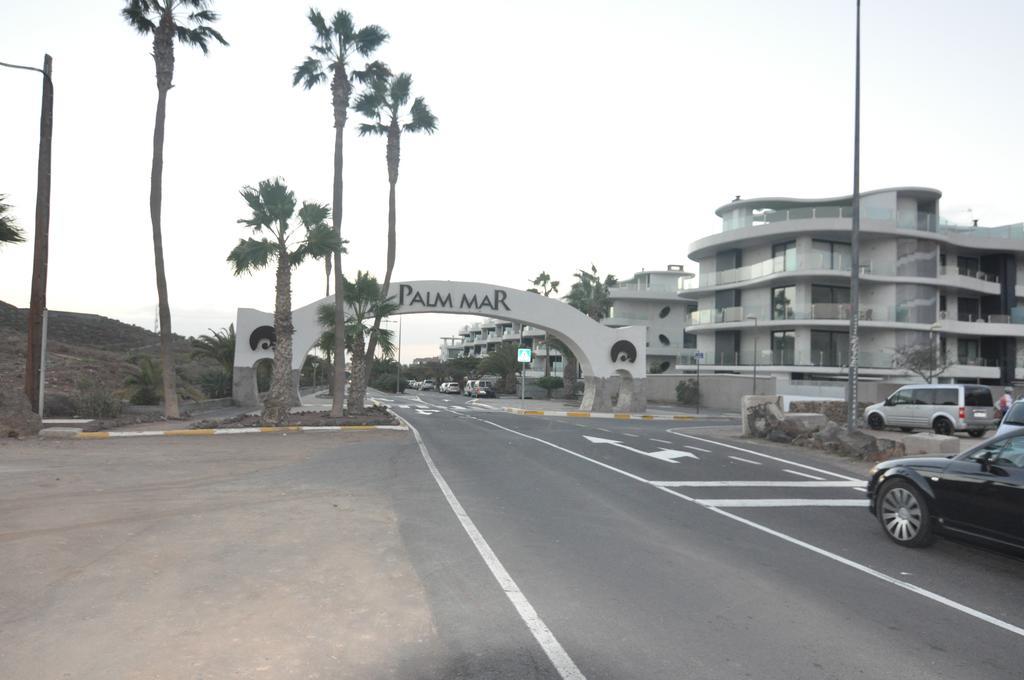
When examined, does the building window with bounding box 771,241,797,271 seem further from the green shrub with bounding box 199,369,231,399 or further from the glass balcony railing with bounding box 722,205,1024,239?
A: the green shrub with bounding box 199,369,231,399

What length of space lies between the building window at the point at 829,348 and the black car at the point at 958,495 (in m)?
37.5

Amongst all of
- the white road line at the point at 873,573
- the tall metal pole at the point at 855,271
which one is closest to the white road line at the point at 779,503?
the white road line at the point at 873,573

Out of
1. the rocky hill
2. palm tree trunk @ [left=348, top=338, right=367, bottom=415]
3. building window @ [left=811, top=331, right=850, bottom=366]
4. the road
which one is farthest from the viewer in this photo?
building window @ [left=811, top=331, right=850, bottom=366]

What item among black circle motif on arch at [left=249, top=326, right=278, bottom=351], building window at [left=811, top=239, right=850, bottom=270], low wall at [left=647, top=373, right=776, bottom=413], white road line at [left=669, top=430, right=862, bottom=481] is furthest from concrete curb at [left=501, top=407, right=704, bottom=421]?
building window at [left=811, top=239, right=850, bottom=270]

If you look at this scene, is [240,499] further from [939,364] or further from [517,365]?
[517,365]

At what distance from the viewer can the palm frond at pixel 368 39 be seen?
26.4m

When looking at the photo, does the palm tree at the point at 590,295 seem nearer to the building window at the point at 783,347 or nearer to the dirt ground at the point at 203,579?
the building window at the point at 783,347

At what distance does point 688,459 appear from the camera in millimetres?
15914

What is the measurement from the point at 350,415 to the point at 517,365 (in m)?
39.8

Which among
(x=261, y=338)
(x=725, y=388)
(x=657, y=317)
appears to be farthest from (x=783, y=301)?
(x=261, y=338)

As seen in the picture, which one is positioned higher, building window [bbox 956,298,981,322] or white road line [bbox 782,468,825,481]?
building window [bbox 956,298,981,322]

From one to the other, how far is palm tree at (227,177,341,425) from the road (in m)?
11.8

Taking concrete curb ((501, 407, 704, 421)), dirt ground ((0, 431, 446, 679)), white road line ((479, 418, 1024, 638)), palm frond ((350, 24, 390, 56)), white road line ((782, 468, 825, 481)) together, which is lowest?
concrete curb ((501, 407, 704, 421))

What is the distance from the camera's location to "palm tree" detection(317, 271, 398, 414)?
94.4ft
